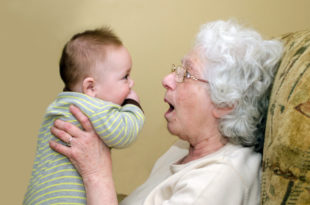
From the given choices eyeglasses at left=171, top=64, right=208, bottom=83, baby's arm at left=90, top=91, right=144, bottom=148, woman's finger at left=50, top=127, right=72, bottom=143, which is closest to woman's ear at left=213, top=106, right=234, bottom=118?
eyeglasses at left=171, top=64, right=208, bottom=83

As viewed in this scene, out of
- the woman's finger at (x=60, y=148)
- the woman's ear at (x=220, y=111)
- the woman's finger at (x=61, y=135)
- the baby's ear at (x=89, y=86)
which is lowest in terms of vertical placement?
the woman's finger at (x=60, y=148)

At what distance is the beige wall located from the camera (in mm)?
2334

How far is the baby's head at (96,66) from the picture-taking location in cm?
134

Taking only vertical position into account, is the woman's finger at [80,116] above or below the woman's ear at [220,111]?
above

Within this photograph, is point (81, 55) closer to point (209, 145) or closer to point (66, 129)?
point (66, 129)

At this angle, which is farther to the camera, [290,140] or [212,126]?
[212,126]

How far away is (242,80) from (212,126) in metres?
0.21

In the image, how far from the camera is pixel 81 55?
1.33 metres

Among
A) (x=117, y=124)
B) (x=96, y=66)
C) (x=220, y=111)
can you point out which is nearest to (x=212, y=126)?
(x=220, y=111)

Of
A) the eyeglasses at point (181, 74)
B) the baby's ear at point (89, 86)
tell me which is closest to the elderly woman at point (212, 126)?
the eyeglasses at point (181, 74)

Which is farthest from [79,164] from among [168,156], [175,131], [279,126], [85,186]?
[279,126]

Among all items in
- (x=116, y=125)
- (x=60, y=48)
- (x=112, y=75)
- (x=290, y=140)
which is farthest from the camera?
(x=60, y=48)

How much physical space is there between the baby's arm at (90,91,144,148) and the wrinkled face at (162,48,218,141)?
0.18 meters

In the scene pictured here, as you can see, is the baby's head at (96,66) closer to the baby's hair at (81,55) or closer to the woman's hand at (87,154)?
the baby's hair at (81,55)
